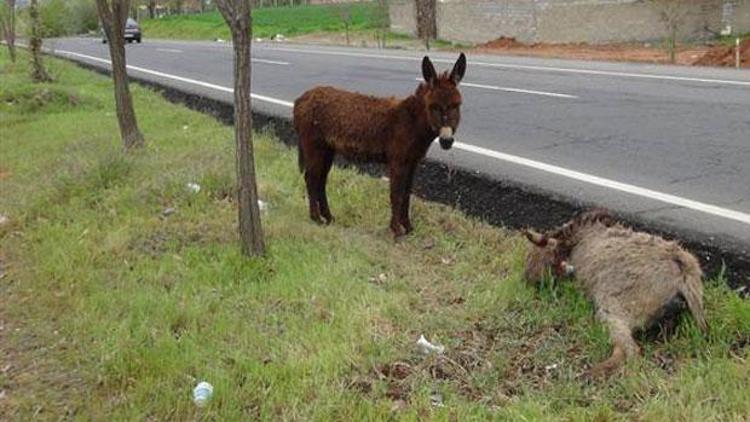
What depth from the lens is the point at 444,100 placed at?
522 cm

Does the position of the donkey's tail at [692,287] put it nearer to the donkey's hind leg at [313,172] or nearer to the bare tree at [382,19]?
the donkey's hind leg at [313,172]

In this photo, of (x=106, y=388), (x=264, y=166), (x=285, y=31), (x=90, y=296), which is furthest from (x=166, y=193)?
(x=285, y=31)

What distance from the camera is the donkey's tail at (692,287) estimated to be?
145 inches

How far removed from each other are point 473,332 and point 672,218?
6.41 ft

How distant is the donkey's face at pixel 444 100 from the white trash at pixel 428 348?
1659mm

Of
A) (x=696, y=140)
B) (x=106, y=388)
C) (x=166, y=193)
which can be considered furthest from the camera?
(x=696, y=140)

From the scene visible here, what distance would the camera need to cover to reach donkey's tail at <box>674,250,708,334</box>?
12.1 feet

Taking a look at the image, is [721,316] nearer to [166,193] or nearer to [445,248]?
[445,248]

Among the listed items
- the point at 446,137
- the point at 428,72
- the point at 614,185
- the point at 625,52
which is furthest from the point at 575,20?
the point at 446,137

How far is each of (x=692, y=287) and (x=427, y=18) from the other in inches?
1270

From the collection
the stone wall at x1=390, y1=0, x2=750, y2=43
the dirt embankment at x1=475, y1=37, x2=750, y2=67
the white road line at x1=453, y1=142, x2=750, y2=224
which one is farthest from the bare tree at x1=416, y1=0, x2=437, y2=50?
the white road line at x1=453, y1=142, x2=750, y2=224

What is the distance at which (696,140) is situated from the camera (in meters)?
7.90

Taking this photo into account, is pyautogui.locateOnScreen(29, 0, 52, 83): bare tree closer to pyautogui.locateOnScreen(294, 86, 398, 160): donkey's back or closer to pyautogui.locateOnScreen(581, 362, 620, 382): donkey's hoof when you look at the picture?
pyautogui.locateOnScreen(294, 86, 398, 160): donkey's back

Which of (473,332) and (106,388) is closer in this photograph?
(106,388)
